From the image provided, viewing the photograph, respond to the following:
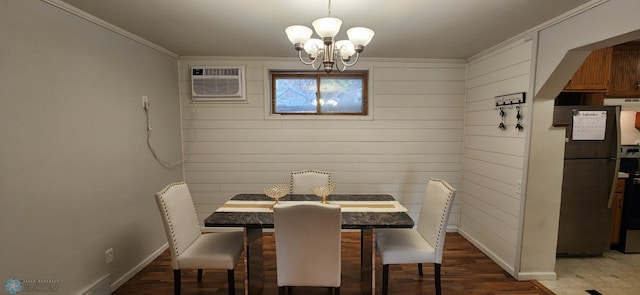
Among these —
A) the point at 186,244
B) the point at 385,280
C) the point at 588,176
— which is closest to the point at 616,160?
the point at 588,176

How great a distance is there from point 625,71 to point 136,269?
17.8ft

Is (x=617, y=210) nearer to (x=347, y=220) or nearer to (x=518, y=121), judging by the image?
(x=518, y=121)

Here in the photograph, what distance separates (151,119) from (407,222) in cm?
267

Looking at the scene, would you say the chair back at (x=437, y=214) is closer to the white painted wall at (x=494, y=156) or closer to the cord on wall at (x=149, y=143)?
the white painted wall at (x=494, y=156)

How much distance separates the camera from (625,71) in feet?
9.34

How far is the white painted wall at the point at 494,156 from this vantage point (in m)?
2.50

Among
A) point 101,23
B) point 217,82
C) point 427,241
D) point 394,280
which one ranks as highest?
point 101,23

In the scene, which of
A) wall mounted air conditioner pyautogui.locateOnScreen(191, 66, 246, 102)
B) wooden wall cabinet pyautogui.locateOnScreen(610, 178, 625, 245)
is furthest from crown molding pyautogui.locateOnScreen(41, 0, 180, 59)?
wooden wall cabinet pyautogui.locateOnScreen(610, 178, 625, 245)

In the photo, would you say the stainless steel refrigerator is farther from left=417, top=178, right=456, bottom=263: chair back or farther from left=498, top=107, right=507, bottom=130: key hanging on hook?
left=417, top=178, right=456, bottom=263: chair back

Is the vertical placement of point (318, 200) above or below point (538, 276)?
above

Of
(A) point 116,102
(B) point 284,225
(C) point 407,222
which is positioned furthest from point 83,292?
(C) point 407,222

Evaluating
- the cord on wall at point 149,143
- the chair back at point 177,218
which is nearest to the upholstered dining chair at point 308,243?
the chair back at point 177,218

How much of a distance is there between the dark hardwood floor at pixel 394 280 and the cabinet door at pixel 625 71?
2.31 metres

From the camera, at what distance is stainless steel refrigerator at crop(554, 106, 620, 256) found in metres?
2.51
